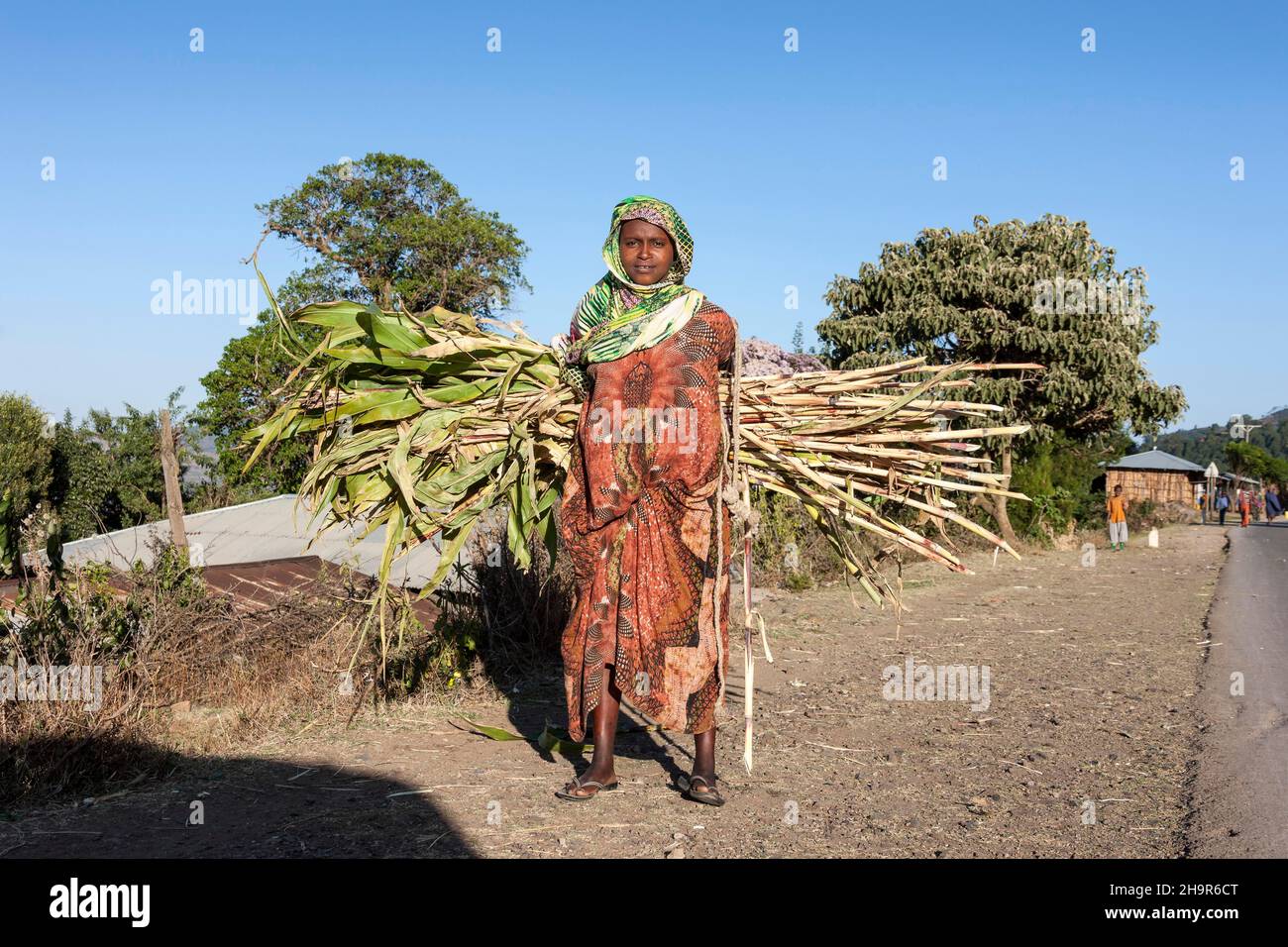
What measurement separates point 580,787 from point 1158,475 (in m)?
45.0

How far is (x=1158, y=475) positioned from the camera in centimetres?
4288

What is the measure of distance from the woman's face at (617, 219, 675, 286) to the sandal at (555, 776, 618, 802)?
1815 millimetres

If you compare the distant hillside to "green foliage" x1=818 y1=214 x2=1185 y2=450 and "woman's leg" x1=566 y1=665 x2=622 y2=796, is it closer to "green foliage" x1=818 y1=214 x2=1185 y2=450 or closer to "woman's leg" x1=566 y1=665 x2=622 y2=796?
"green foliage" x1=818 y1=214 x2=1185 y2=450

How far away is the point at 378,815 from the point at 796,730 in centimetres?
210

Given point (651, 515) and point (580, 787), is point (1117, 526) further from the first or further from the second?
point (580, 787)

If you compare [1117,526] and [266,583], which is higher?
[266,583]

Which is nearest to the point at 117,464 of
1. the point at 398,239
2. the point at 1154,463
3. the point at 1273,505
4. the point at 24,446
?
the point at 24,446

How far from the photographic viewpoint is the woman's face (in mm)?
3676

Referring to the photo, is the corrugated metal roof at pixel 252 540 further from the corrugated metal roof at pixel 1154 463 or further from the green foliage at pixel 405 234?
the corrugated metal roof at pixel 1154 463
